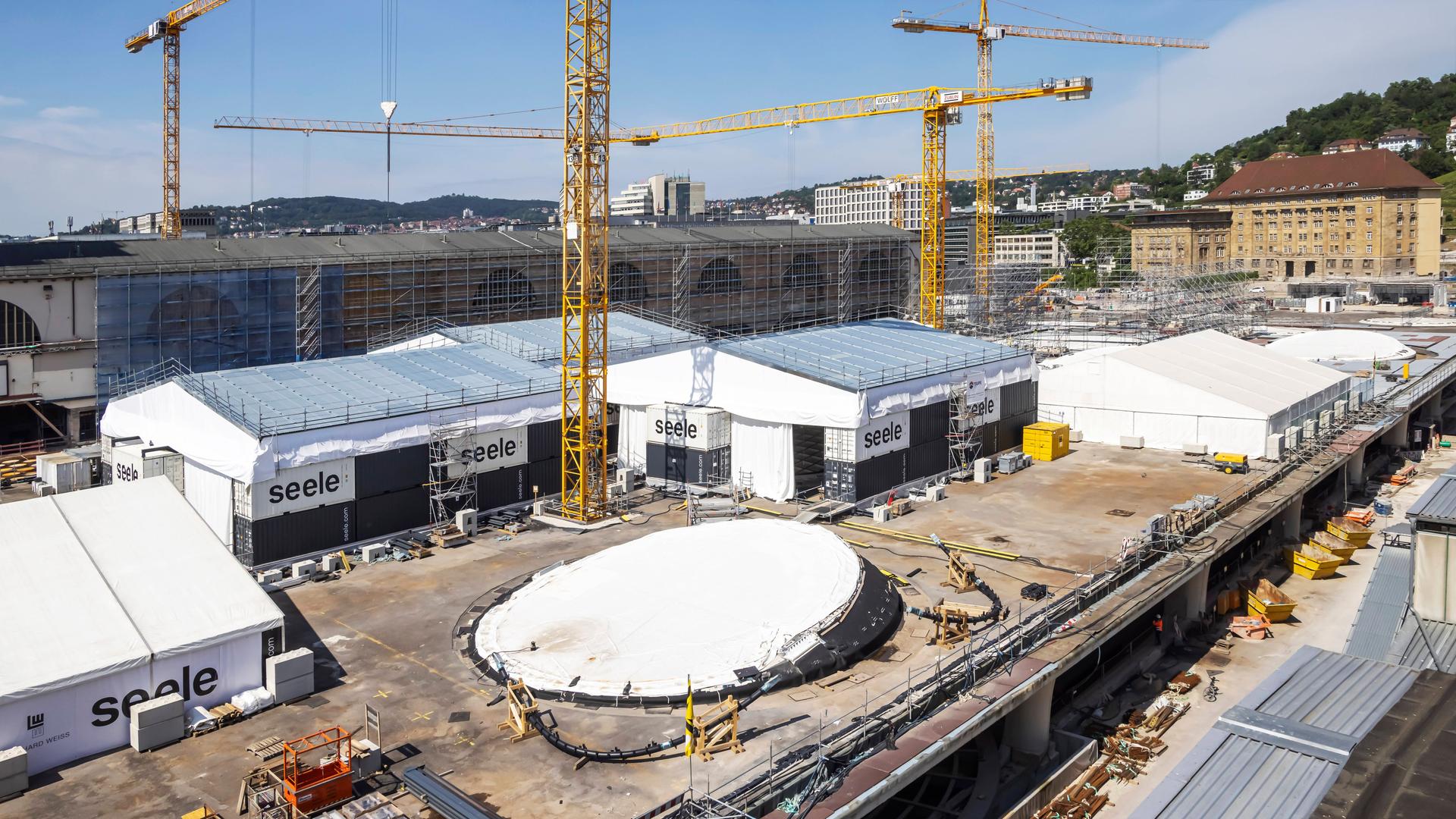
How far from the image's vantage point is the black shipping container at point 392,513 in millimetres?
32406

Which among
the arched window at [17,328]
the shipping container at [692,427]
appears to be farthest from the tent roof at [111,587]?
the arched window at [17,328]

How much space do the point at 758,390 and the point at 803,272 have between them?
38188 millimetres

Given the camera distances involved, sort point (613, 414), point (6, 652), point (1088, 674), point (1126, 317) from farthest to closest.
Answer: point (1126, 317), point (613, 414), point (1088, 674), point (6, 652)

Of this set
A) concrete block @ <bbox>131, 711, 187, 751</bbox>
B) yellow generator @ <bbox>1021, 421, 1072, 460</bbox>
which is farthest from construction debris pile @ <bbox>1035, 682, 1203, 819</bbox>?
concrete block @ <bbox>131, 711, 187, 751</bbox>

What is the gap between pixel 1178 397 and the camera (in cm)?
4538

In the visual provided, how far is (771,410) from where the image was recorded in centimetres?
3775

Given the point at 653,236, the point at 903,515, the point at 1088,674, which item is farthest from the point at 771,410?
the point at 653,236

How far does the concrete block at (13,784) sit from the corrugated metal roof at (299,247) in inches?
1238

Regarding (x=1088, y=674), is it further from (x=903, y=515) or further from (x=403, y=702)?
(x=403, y=702)

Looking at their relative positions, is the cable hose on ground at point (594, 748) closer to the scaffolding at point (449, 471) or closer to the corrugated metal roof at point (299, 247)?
the scaffolding at point (449, 471)

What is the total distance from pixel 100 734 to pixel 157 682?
1.26 m

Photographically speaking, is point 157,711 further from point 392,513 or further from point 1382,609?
point 1382,609

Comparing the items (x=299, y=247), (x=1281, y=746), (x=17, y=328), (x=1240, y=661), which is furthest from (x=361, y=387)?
(x=1281, y=746)

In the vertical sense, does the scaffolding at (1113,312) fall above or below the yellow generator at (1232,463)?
above
